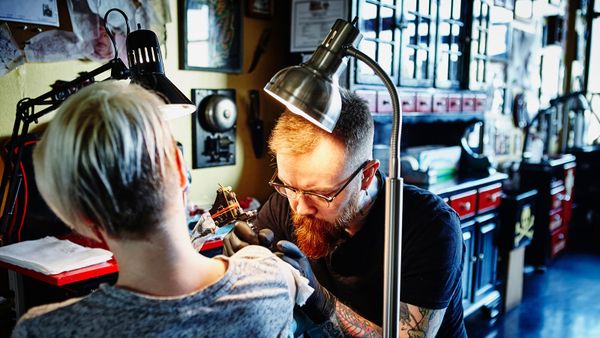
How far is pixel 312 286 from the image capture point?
131cm

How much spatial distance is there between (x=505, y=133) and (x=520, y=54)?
0.83 meters

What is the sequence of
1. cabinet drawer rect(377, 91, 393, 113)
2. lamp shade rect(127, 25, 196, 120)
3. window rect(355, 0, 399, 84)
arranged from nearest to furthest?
lamp shade rect(127, 25, 196, 120), window rect(355, 0, 399, 84), cabinet drawer rect(377, 91, 393, 113)

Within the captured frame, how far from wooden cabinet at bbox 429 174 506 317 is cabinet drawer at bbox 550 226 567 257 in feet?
4.79

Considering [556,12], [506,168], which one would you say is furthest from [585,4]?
[506,168]

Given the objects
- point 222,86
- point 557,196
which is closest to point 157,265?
point 222,86

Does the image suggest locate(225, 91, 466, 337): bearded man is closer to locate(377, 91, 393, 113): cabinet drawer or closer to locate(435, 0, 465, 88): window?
locate(377, 91, 393, 113): cabinet drawer

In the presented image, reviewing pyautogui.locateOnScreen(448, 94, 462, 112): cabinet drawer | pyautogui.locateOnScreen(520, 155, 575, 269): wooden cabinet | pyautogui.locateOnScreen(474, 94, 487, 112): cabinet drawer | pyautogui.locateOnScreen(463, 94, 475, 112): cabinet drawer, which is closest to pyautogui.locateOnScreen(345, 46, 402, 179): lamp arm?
pyautogui.locateOnScreen(448, 94, 462, 112): cabinet drawer

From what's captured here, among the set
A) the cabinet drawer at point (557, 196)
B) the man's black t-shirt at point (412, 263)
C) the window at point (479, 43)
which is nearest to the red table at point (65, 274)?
the man's black t-shirt at point (412, 263)

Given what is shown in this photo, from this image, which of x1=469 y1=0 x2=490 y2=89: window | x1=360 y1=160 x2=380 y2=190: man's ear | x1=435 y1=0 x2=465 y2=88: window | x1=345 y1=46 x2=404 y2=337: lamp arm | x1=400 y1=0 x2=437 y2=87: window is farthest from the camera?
x1=469 y1=0 x2=490 y2=89: window

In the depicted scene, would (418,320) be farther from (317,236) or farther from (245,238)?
(245,238)

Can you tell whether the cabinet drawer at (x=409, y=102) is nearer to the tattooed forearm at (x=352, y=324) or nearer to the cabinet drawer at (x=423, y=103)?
the cabinet drawer at (x=423, y=103)

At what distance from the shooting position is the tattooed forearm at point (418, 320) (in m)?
1.44

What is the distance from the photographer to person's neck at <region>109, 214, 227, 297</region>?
86 centimetres

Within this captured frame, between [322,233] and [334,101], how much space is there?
0.70 meters
